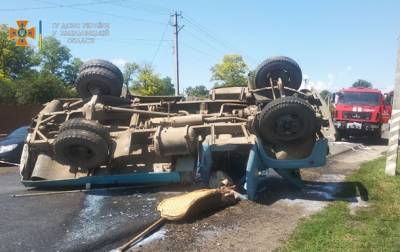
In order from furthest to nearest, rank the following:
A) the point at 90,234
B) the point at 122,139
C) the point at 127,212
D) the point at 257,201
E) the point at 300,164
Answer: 1. the point at 122,139
2. the point at 300,164
3. the point at 257,201
4. the point at 127,212
5. the point at 90,234

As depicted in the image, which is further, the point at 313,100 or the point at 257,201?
the point at 313,100

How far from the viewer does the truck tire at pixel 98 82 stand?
31.9ft

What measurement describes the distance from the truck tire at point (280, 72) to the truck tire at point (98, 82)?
2.76 meters

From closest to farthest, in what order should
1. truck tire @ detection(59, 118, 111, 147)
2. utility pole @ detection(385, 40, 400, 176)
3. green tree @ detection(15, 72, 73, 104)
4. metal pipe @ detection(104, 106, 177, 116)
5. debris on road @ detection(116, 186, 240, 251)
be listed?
1. debris on road @ detection(116, 186, 240, 251)
2. truck tire @ detection(59, 118, 111, 147)
3. metal pipe @ detection(104, 106, 177, 116)
4. utility pole @ detection(385, 40, 400, 176)
5. green tree @ detection(15, 72, 73, 104)

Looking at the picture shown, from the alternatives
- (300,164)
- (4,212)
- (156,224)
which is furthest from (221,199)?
(4,212)

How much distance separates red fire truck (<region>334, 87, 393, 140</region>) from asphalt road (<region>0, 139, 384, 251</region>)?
14.9 metres

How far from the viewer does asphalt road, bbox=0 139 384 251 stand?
5.40m

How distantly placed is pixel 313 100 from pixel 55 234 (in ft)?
17.8

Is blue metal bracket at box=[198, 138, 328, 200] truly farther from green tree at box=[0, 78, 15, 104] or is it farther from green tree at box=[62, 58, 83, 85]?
green tree at box=[62, 58, 83, 85]

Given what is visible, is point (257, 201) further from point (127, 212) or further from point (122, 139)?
point (122, 139)

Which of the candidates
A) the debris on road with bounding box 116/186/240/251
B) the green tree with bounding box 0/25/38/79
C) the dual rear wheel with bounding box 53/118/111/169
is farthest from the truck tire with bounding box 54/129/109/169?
the green tree with bounding box 0/25/38/79

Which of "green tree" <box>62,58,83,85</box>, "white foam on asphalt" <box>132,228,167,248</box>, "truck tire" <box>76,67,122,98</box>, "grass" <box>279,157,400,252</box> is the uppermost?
"green tree" <box>62,58,83,85</box>

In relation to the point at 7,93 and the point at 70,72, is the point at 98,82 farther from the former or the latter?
the point at 70,72

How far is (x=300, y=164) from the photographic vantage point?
26.0 feet
